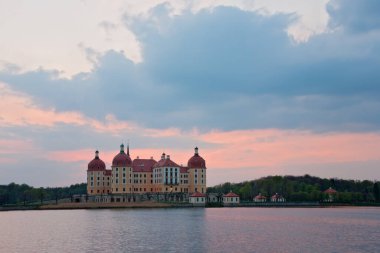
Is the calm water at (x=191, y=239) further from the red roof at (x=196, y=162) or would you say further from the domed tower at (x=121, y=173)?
the red roof at (x=196, y=162)

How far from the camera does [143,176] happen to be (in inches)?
6147

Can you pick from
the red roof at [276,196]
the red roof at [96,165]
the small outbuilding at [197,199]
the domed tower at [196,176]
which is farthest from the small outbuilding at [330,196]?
the red roof at [96,165]

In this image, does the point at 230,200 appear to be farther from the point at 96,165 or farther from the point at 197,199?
the point at 96,165

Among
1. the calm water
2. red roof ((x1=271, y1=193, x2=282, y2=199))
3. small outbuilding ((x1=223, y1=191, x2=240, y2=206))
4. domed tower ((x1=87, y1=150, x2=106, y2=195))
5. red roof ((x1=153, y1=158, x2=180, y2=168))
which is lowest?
the calm water

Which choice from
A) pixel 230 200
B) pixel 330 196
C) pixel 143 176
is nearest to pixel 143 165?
pixel 143 176

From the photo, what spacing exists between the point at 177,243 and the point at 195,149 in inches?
4118

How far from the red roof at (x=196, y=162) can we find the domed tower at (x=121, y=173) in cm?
1673

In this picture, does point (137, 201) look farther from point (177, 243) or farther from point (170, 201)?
point (177, 243)

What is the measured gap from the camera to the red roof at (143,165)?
156m

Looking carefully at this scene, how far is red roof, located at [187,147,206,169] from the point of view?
156125 millimetres

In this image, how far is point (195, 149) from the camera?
157500mm

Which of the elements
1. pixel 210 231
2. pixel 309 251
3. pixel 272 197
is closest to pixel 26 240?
pixel 210 231

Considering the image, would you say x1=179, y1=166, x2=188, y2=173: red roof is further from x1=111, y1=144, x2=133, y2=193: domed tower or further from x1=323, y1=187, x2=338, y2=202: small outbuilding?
x1=323, y1=187, x2=338, y2=202: small outbuilding

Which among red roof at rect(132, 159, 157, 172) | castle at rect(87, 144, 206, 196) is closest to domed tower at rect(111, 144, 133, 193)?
castle at rect(87, 144, 206, 196)
